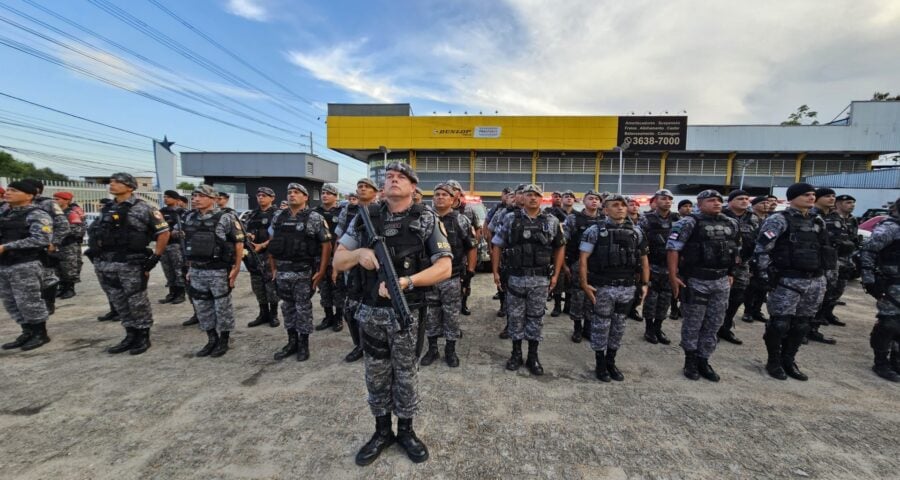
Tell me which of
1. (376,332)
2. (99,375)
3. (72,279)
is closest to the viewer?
(376,332)

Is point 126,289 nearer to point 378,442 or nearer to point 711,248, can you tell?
point 378,442

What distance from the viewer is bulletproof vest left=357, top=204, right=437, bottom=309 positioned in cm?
217

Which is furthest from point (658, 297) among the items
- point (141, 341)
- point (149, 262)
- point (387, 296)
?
point (141, 341)

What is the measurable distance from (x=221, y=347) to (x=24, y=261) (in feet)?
8.28

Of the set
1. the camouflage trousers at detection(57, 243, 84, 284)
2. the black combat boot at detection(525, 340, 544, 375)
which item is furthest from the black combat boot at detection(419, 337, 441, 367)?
the camouflage trousers at detection(57, 243, 84, 284)

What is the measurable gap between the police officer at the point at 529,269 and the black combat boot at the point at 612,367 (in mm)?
666

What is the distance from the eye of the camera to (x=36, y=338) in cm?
409

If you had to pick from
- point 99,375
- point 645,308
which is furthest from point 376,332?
point 645,308

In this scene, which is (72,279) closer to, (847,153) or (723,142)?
(723,142)

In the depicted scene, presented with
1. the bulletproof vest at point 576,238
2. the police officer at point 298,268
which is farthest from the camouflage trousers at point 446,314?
the bulletproof vest at point 576,238

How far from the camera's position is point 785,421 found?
9.12 feet

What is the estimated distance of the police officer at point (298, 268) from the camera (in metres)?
3.87

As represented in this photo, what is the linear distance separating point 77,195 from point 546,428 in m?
17.6

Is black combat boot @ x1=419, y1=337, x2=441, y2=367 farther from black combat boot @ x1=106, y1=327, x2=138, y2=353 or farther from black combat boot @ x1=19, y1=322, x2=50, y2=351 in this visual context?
black combat boot @ x1=19, y1=322, x2=50, y2=351
